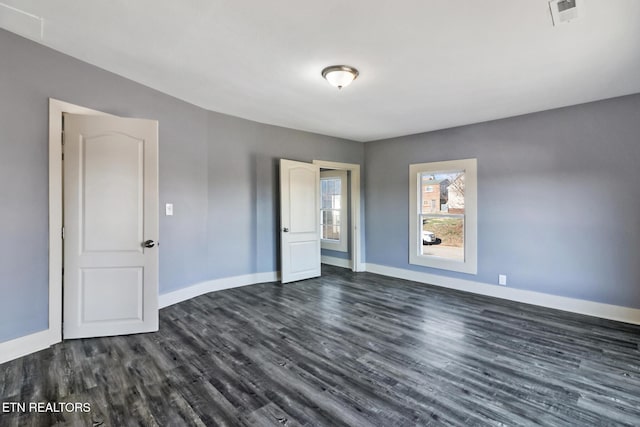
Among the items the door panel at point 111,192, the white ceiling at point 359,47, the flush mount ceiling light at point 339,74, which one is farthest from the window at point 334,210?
the door panel at point 111,192

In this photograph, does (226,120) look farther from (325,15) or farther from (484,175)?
(484,175)

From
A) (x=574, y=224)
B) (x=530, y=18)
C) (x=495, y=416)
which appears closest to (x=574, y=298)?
(x=574, y=224)

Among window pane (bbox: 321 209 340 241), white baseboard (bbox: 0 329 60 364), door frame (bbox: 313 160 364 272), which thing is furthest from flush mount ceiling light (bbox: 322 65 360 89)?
window pane (bbox: 321 209 340 241)

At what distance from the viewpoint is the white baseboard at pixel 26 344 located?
7.98 feet

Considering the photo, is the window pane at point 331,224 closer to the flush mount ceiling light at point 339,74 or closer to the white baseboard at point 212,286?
the white baseboard at point 212,286

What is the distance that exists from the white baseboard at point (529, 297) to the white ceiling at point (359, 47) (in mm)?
2488

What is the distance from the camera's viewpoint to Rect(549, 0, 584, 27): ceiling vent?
192 cm

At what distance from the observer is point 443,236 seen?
5047mm

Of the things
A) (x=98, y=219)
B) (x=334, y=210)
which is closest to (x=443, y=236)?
→ (x=334, y=210)

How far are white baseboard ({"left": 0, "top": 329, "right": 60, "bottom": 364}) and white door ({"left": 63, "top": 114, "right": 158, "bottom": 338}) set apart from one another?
5.5 inches

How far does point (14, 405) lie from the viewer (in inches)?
76.5

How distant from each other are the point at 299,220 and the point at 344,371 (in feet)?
9.99

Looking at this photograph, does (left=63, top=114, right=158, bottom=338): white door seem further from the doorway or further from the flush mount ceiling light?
the flush mount ceiling light

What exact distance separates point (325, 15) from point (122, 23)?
151 cm
